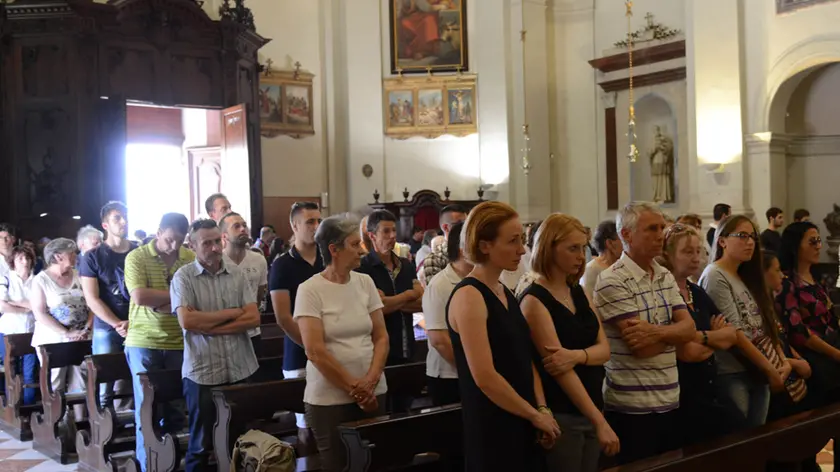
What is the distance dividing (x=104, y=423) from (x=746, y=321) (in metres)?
4.19

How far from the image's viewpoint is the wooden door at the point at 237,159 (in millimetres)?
14641

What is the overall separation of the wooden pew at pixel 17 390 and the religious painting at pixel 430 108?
1230cm

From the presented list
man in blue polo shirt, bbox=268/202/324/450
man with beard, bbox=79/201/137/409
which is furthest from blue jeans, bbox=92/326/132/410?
man in blue polo shirt, bbox=268/202/324/450

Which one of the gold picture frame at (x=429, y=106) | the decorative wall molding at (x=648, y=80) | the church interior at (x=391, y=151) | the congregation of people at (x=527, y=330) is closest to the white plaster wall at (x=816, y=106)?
the church interior at (x=391, y=151)

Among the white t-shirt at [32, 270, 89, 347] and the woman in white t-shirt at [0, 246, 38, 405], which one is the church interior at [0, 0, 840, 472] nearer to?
the woman in white t-shirt at [0, 246, 38, 405]

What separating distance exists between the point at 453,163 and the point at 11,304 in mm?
12054

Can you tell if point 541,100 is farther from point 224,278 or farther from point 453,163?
point 224,278

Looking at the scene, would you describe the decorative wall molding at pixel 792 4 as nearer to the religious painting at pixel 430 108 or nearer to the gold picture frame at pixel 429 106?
the gold picture frame at pixel 429 106

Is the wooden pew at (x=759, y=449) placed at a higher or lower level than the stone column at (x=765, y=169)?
lower

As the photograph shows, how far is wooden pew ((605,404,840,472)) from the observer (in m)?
3.19

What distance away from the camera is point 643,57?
1755 centimetres

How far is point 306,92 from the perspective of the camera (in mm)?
18469

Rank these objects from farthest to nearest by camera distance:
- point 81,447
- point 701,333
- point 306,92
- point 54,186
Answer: point 306,92 < point 54,186 < point 81,447 < point 701,333

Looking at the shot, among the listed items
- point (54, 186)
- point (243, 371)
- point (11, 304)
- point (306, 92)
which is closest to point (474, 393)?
point (243, 371)
